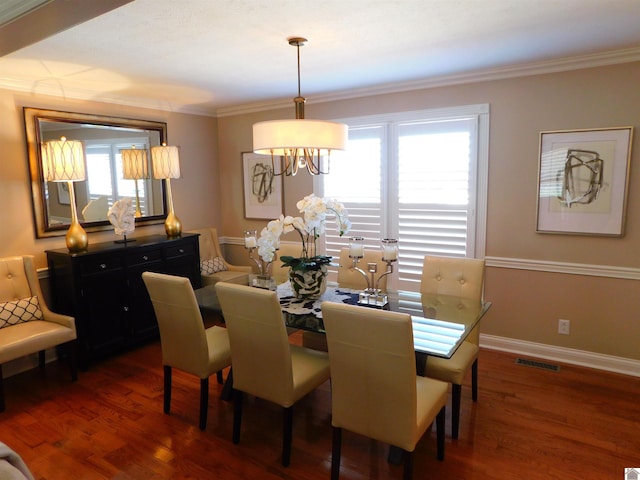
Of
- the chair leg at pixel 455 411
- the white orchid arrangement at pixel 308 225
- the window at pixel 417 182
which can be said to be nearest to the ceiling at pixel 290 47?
the window at pixel 417 182

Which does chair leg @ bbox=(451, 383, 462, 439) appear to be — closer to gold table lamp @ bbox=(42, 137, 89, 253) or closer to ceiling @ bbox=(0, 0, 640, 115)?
ceiling @ bbox=(0, 0, 640, 115)

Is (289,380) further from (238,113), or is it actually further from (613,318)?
(238,113)

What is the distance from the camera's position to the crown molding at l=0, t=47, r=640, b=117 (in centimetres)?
314

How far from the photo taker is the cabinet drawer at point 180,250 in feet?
13.7

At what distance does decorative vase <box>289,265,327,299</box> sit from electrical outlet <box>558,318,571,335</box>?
81.5 inches

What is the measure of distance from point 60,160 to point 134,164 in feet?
2.92

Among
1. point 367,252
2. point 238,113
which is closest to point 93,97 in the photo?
point 238,113

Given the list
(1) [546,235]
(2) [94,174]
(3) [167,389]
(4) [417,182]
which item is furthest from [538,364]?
(2) [94,174]

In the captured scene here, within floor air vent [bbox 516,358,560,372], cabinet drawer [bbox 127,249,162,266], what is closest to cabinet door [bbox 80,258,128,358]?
cabinet drawer [bbox 127,249,162,266]

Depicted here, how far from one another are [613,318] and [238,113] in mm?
4228

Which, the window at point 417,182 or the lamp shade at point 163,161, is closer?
the window at point 417,182

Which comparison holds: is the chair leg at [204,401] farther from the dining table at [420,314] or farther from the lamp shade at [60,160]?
the lamp shade at [60,160]

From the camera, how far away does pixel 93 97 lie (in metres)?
3.95

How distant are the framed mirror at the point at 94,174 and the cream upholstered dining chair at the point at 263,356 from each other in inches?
88.9
